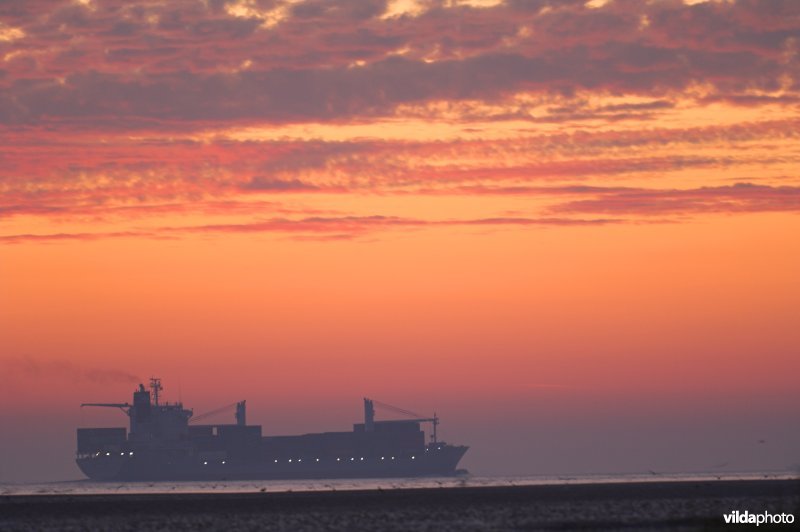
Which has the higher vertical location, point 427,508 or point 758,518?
point 427,508

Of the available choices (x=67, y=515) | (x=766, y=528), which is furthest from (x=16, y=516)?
(x=766, y=528)

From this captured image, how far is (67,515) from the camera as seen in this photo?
363 feet

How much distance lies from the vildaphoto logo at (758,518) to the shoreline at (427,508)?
49.6 inches

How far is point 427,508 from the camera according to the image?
111 meters

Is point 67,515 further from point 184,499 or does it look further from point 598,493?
point 598,493

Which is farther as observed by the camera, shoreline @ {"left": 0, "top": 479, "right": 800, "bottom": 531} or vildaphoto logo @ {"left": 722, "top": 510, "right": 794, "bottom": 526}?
shoreline @ {"left": 0, "top": 479, "right": 800, "bottom": 531}

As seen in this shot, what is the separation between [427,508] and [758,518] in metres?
34.7

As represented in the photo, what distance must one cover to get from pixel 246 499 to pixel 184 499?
23.5 ft

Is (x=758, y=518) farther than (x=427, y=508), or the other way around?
(x=427, y=508)

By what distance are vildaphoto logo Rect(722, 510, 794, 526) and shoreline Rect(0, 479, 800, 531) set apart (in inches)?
49.6

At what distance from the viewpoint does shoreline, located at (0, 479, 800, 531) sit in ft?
302

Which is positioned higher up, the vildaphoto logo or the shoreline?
the shoreline

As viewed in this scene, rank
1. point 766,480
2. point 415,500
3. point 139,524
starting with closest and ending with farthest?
point 139,524 < point 415,500 < point 766,480

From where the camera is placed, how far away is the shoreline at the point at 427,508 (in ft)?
302
